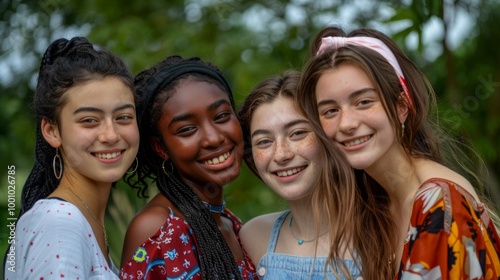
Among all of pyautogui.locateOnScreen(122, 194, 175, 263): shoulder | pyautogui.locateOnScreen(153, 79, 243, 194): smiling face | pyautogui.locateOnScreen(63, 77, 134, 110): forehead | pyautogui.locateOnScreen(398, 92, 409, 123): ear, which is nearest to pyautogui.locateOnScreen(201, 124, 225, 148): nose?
pyautogui.locateOnScreen(153, 79, 243, 194): smiling face

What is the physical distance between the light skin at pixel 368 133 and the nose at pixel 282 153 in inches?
11.0

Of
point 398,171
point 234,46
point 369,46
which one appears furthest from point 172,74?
point 234,46

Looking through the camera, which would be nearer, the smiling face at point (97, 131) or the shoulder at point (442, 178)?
the shoulder at point (442, 178)

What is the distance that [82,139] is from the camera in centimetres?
350

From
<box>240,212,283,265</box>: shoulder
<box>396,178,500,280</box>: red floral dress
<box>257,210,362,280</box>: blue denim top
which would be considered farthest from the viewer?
<box>240,212,283,265</box>: shoulder

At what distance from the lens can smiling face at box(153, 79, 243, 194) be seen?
3873mm

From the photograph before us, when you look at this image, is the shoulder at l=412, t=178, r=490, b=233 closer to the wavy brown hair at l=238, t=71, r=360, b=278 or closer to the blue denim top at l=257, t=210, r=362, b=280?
the wavy brown hair at l=238, t=71, r=360, b=278

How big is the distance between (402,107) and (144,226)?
1.21m

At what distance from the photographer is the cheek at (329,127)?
3.59m

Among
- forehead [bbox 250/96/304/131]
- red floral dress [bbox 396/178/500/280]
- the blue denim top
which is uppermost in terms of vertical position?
forehead [bbox 250/96/304/131]

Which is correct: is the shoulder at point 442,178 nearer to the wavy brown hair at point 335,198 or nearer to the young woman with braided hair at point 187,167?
the wavy brown hair at point 335,198

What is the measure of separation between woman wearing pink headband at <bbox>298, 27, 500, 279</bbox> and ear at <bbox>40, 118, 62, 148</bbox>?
3.50 ft

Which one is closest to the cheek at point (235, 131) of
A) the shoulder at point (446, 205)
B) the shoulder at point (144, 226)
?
the shoulder at point (144, 226)

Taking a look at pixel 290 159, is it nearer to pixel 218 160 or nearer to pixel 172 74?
pixel 218 160
